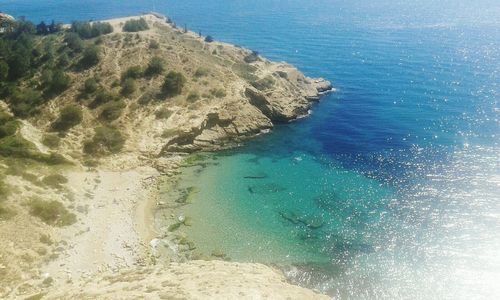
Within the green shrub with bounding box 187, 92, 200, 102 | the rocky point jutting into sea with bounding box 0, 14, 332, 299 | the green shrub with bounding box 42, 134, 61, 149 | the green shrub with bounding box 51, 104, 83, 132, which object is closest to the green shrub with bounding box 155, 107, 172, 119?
the rocky point jutting into sea with bounding box 0, 14, 332, 299

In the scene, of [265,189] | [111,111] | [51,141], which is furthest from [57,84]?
[265,189]

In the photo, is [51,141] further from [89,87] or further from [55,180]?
[89,87]

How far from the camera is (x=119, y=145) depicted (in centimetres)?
6562

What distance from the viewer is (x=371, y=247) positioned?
49.2 meters

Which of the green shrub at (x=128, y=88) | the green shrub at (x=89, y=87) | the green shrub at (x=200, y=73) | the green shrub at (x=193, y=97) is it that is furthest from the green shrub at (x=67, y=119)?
the green shrub at (x=200, y=73)

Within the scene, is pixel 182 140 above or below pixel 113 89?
below

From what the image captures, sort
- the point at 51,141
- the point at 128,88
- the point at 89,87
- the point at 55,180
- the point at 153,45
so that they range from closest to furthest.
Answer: the point at 55,180 < the point at 51,141 < the point at 89,87 < the point at 128,88 < the point at 153,45

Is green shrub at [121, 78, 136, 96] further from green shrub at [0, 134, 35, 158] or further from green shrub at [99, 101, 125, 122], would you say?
green shrub at [0, 134, 35, 158]

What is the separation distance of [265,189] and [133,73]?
38422 millimetres

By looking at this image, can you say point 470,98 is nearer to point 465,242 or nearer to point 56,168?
point 465,242

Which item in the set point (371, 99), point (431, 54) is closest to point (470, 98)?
point (371, 99)

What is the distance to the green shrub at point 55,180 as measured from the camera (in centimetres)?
5269

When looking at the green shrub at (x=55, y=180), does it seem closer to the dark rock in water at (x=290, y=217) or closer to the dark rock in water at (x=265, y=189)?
the dark rock in water at (x=265, y=189)

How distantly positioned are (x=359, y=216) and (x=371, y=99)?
49674 mm
